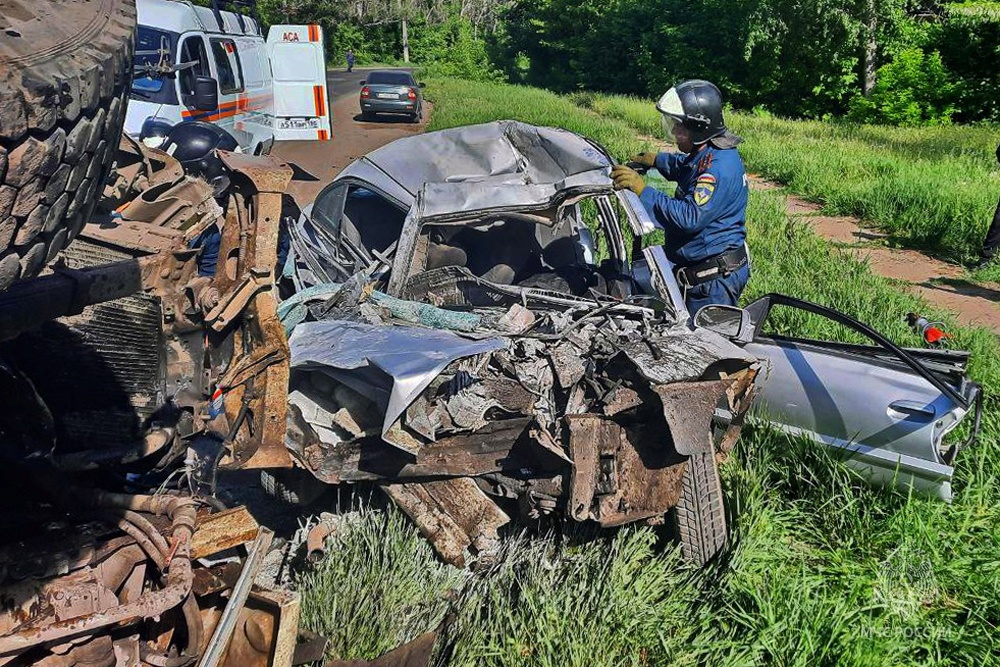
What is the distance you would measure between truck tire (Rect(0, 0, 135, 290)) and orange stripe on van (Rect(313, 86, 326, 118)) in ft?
41.6

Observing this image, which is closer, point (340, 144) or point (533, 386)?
point (533, 386)

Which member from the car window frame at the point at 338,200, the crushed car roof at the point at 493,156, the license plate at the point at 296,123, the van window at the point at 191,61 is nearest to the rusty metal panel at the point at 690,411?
the crushed car roof at the point at 493,156

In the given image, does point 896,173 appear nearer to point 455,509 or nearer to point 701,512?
point 701,512

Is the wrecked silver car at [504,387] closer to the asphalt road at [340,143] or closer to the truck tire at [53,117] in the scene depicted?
the truck tire at [53,117]

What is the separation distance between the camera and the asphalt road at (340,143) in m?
13.1

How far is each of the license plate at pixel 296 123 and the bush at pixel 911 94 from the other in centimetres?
1780

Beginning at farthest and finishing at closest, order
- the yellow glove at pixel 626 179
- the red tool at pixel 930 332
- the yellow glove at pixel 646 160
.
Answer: the yellow glove at pixel 646 160 < the red tool at pixel 930 332 < the yellow glove at pixel 626 179

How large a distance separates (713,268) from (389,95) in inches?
832

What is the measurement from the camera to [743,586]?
3.58 m

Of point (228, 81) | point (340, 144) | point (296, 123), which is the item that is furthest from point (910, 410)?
point (340, 144)

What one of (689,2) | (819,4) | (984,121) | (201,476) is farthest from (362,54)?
(201,476)

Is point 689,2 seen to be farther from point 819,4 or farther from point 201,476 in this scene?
point 201,476

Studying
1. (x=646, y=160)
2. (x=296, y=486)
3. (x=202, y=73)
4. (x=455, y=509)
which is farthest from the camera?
(x=202, y=73)

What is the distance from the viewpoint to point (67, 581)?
86.5 inches
